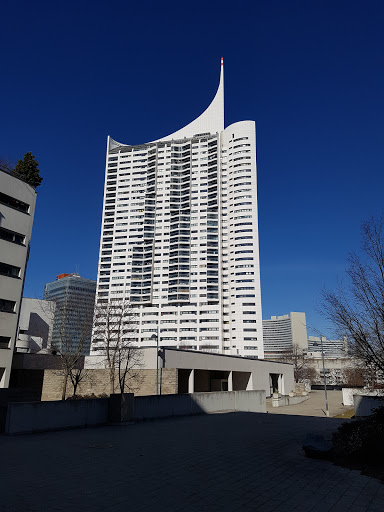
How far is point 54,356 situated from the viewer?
37.8 metres

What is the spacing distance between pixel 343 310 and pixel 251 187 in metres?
120

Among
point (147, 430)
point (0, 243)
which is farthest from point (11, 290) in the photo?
point (147, 430)

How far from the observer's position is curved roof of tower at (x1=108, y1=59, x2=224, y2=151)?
147125mm

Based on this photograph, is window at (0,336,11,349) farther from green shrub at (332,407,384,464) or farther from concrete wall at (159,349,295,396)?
green shrub at (332,407,384,464)

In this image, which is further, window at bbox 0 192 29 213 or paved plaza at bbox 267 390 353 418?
paved plaza at bbox 267 390 353 418

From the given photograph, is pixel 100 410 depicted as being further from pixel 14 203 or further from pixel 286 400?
pixel 286 400

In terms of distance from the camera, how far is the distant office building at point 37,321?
5038cm

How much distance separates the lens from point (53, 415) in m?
12.8

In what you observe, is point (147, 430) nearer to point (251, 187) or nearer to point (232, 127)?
point (251, 187)

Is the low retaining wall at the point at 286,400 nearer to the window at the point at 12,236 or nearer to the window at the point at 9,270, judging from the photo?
the window at the point at 9,270

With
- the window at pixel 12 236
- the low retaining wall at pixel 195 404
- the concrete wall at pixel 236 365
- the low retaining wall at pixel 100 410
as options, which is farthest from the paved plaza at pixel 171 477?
the concrete wall at pixel 236 365

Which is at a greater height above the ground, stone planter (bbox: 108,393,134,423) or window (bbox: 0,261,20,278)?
window (bbox: 0,261,20,278)

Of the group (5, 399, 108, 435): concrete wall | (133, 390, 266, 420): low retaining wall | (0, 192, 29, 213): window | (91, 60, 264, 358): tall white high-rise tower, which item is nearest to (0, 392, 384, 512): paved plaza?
(5, 399, 108, 435): concrete wall

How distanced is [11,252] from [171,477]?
1180 inches
